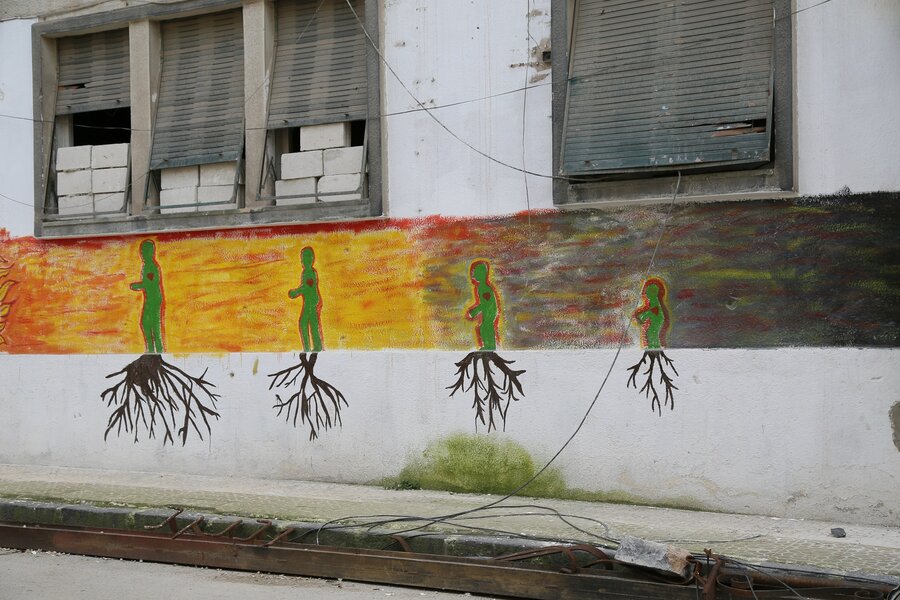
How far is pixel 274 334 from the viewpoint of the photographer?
1057 centimetres

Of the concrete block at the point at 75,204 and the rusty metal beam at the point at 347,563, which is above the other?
the concrete block at the point at 75,204

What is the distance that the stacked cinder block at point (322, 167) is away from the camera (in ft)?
33.6

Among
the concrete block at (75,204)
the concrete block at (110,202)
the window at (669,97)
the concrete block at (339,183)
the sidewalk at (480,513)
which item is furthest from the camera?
the concrete block at (75,204)

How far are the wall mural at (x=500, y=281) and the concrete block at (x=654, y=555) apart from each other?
2.29m

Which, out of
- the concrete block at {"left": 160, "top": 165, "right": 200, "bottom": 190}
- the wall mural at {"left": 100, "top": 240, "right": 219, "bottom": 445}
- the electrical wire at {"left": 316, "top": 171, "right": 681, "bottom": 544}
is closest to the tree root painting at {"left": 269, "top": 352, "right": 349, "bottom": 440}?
the wall mural at {"left": 100, "top": 240, "right": 219, "bottom": 445}

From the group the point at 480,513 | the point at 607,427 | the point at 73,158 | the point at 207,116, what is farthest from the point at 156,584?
the point at 73,158

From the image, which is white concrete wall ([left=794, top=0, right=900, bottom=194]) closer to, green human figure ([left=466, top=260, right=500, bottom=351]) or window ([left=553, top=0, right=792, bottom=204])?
window ([left=553, top=0, right=792, bottom=204])

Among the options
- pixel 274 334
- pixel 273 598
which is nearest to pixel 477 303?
pixel 274 334

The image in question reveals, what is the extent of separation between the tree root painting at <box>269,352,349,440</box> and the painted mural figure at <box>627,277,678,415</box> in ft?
9.62

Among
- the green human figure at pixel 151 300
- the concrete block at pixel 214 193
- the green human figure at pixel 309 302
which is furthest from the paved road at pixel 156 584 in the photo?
the concrete block at pixel 214 193

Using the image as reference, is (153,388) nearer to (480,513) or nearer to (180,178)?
(180,178)

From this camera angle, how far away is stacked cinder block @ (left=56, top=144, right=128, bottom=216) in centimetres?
1153

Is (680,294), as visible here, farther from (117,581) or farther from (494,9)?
(117,581)

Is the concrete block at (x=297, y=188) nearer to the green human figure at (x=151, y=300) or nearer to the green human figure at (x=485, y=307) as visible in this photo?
the green human figure at (x=151, y=300)
